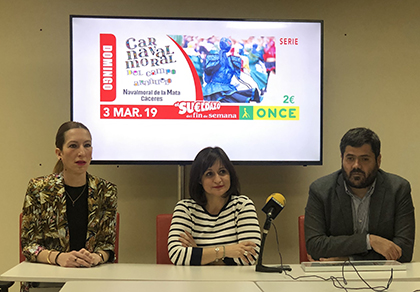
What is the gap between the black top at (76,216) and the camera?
2441mm

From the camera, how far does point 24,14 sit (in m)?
3.45

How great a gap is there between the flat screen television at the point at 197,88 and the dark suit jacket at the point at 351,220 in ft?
2.66

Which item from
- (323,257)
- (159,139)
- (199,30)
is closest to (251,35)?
(199,30)

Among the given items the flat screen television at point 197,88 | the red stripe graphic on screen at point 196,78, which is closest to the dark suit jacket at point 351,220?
the flat screen television at point 197,88

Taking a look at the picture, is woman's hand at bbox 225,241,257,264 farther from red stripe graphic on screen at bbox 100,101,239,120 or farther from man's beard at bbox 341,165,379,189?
red stripe graphic on screen at bbox 100,101,239,120

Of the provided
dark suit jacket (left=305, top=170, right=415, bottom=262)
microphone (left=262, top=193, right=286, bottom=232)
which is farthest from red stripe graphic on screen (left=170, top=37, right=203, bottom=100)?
microphone (left=262, top=193, right=286, bottom=232)

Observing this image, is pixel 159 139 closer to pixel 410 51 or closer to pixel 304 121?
pixel 304 121

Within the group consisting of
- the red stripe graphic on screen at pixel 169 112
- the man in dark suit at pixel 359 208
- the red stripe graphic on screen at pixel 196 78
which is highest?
the red stripe graphic on screen at pixel 196 78

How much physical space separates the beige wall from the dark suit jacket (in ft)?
3.40

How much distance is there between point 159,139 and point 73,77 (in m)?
0.79

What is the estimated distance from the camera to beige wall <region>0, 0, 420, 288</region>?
3.45 m

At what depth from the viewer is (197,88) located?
326 centimetres

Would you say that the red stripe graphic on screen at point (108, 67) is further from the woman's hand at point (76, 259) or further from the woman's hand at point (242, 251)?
the woman's hand at point (242, 251)

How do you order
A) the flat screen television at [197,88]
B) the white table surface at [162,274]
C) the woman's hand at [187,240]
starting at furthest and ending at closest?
the flat screen television at [197,88]
the woman's hand at [187,240]
the white table surface at [162,274]
